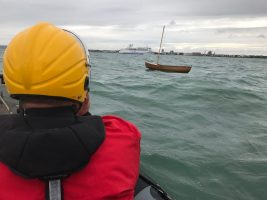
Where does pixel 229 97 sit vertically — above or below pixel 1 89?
below

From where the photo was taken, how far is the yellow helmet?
66.3 inches

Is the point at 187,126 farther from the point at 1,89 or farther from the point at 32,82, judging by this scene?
the point at 32,82

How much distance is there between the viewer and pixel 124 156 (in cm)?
178

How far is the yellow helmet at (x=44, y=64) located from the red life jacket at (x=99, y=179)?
0.99 ft

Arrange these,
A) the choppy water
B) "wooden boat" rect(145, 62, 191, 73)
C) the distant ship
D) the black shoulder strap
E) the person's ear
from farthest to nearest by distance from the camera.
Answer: the distant ship < "wooden boat" rect(145, 62, 191, 73) < the choppy water < the person's ear < the black shoulder strap

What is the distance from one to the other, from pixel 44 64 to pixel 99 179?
0.55 metres

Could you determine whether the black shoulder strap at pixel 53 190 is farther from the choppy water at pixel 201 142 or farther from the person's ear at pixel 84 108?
the choppy water at pixel 201 142

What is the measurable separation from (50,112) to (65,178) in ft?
0.95

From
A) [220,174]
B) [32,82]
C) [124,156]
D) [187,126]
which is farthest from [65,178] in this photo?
[187,126]

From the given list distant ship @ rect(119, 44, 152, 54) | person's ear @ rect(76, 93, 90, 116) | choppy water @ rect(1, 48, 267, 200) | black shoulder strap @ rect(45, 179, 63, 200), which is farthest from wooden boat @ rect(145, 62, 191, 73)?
distant ship @ rect(119, 44, 152, 54)

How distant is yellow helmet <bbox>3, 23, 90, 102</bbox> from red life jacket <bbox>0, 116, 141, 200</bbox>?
0.99 feet

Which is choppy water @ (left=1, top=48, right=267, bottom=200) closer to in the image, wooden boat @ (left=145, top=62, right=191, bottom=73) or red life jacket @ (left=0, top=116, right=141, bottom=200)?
red life jacket @ (left=0, top=116, right=141, bottom=200)

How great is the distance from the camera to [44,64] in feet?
5.51

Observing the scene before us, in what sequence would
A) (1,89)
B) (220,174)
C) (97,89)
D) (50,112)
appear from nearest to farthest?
Answer: 1. (50,112)
2. (1,89)
3. (220,174)
4. (97,89)
